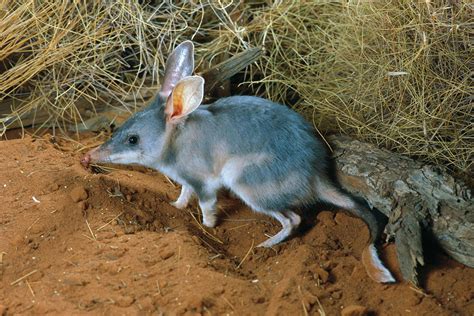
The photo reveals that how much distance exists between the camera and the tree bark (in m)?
3.92

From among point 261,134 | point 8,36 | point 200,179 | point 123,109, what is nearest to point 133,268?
point 200,179

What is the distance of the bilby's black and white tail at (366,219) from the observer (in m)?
3.84

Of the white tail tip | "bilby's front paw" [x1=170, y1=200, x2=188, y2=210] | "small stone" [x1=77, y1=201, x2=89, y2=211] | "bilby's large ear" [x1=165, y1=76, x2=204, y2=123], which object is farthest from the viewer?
"bilby's front paw" [x1=170, y1=200, x2=188, y2=210]

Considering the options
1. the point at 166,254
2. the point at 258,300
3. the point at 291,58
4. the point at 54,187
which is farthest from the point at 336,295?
the point at 291,58

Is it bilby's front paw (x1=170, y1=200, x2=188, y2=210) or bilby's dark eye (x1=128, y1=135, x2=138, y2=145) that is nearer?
bilby's dark eye (x1=128, y1=135, x2=138, y2=145)

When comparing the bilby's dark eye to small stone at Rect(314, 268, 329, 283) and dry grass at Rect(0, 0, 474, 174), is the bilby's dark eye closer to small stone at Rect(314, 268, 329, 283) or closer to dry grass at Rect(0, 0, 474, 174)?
dry grass at Rect(0, 0, 474, 174)

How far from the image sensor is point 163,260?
394 centimetres

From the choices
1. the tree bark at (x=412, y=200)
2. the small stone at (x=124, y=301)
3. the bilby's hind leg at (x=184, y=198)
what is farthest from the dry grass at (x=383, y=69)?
the small stone at (x=124, y=301)

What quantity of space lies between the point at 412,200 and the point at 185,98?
1622 mm

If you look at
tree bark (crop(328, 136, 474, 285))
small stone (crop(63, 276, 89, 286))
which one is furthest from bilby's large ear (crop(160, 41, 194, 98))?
small stone (crop(63, 276, 89, 286))

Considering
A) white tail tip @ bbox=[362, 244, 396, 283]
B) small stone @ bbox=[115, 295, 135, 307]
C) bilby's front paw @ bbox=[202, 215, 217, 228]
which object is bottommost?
bilby's front paw @ bbox=[202, 215, 217, 228]

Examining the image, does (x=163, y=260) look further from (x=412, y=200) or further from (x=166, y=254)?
(x=412, y=200)

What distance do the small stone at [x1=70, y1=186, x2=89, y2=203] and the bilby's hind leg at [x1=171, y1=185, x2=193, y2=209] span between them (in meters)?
0.66

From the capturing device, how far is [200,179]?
14.9 ft
